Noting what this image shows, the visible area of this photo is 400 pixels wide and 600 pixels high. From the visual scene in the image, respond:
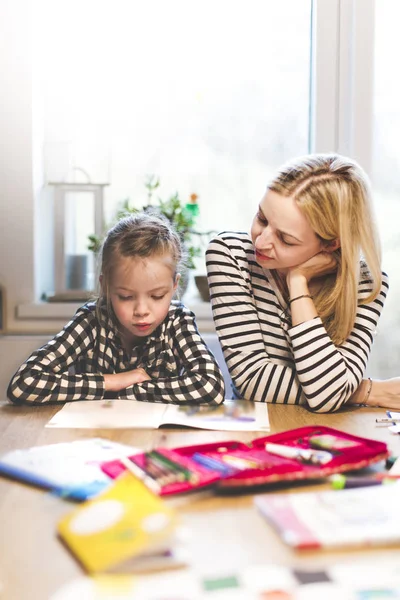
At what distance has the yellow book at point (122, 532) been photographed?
0.65 m

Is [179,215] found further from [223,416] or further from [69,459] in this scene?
[69,459]

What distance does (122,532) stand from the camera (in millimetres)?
680

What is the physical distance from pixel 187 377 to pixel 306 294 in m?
0.30

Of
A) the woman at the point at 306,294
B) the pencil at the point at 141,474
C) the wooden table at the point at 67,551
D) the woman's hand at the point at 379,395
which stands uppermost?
the woman at the point at 306,294

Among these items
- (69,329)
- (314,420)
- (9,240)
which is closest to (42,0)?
(9,240)

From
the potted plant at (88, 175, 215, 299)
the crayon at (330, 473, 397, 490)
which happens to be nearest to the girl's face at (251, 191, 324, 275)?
the crayon at (330, 473, 397, 490)

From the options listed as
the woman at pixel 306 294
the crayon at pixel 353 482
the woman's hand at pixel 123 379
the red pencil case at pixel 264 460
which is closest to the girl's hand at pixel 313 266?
the woman at pixel 306 294

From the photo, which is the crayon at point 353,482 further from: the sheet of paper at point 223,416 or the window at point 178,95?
the window at point 178,95

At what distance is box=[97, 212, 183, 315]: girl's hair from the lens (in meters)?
1.48

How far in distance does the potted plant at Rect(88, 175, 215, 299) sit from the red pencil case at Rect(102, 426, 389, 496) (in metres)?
1.22

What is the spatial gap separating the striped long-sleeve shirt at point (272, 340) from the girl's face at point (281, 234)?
0.11 meters

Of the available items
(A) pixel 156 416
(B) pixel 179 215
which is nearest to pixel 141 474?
(A) pixel 156 416

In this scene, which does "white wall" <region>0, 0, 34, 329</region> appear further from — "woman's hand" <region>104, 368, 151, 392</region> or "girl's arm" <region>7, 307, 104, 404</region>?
"woman's hand" <region>104, 368, 151, 392</region>

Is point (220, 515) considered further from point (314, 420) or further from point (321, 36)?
point (321, 36)
